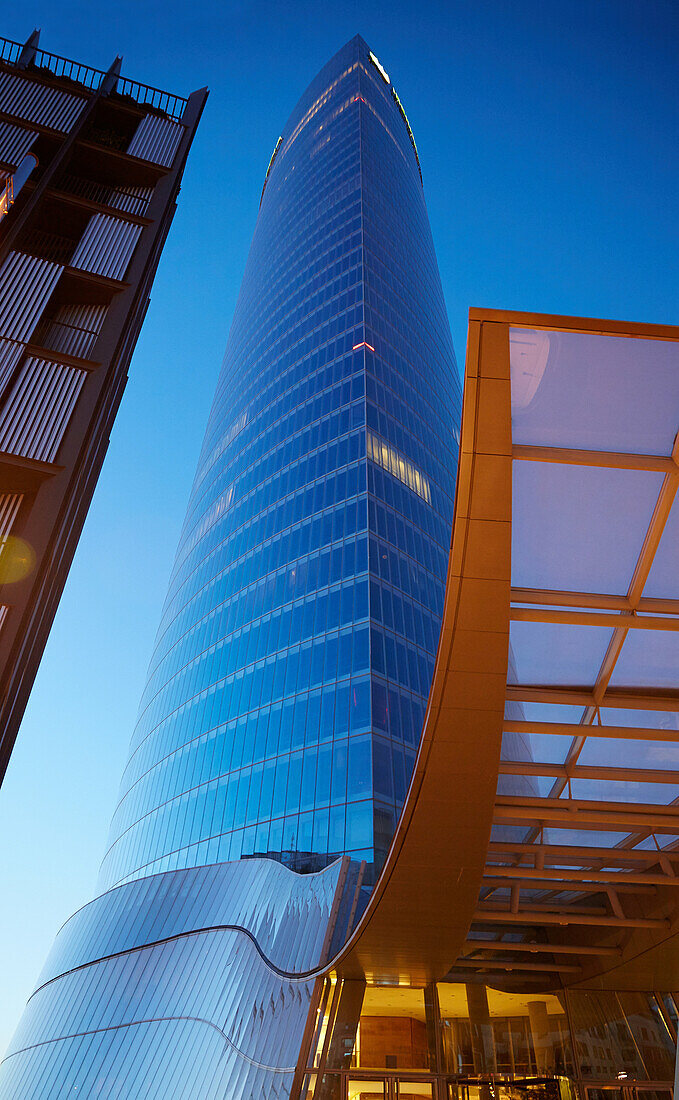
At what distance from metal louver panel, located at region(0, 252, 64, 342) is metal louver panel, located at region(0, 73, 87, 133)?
17.1 feet

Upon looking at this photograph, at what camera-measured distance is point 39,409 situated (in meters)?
10.8

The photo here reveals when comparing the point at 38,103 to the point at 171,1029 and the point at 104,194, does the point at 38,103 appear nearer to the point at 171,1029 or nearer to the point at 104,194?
the point at 104,194

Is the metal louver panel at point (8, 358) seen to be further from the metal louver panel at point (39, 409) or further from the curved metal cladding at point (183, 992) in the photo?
the curved metal cladding at point (183, 992)

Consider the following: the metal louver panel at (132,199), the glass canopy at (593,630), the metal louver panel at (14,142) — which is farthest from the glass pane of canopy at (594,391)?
the metal louver panel at (14,142)

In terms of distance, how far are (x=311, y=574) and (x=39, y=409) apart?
→ 38.5 meters

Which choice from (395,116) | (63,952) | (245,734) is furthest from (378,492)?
(395,116)

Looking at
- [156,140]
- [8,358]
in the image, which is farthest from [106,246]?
[156,140]

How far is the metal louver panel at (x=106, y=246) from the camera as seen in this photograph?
43.7ft

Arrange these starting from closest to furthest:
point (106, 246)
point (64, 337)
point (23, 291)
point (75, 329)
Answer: point (23, 291), point (64, 337), point (75, 329), point (106, 246)

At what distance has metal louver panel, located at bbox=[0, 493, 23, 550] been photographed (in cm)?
992

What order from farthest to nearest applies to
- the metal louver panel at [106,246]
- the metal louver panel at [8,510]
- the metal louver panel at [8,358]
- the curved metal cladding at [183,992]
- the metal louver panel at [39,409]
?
the curved metal cladding at [183,992] < the metal louver panel at [106,246] < the metal louver panel at [8,358] < the metal louver panel at [39,409] < the metal louver panel at [8,510]

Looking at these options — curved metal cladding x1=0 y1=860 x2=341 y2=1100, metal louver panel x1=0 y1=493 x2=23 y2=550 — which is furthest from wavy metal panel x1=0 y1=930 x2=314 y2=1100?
metal louver panel x1=0 y1=493 x2=23 y2=550

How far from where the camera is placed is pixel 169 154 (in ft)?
55.2

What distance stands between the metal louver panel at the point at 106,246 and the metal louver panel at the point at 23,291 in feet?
2.90
